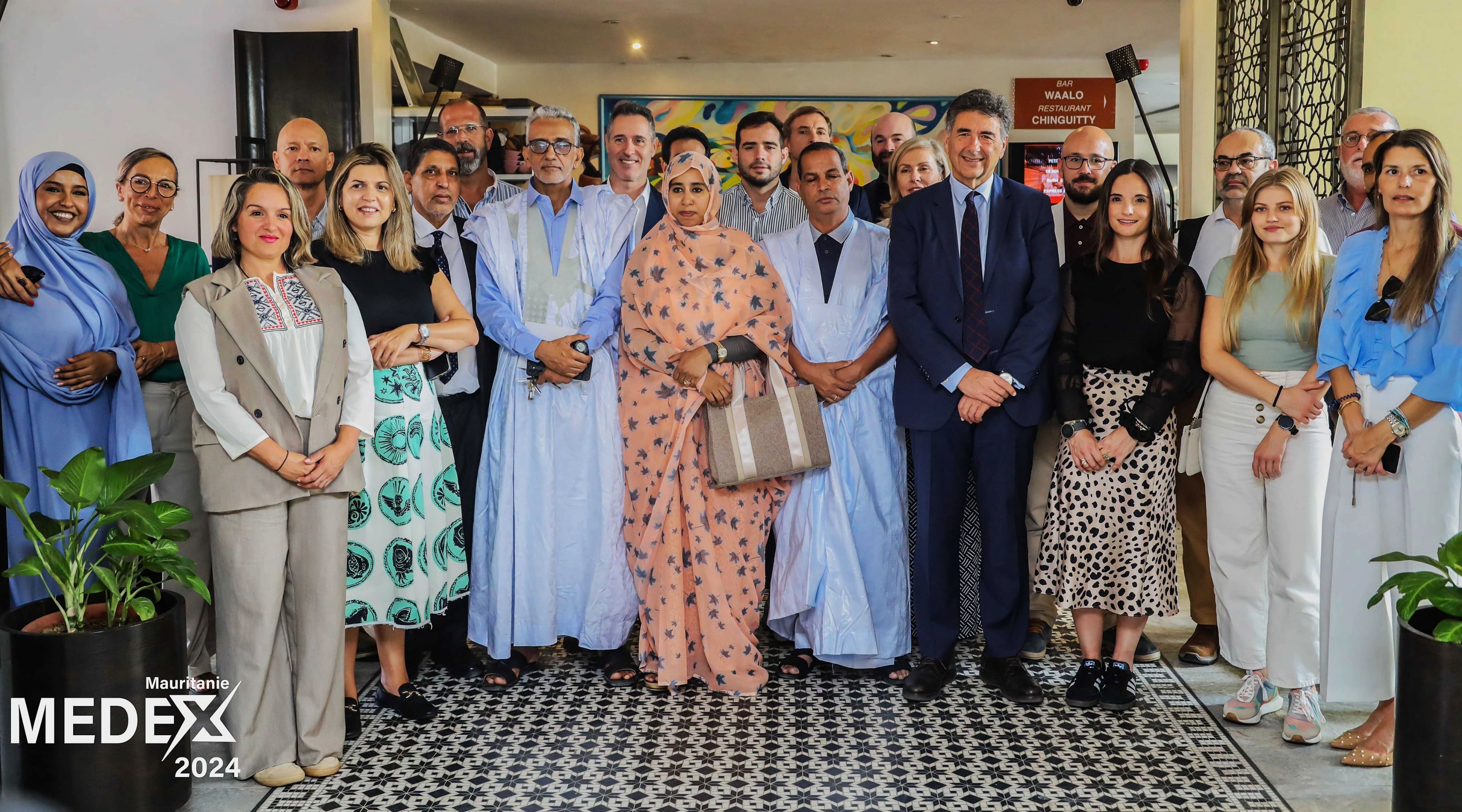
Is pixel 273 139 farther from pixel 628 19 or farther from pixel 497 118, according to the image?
pixel 628 19

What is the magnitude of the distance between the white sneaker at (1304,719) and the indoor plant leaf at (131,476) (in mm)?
3209

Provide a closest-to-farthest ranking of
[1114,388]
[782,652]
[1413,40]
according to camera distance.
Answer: [1114,388], [782,652], [1413,40]

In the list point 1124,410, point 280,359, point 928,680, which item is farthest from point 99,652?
point 1124,410

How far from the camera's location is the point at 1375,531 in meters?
3.03

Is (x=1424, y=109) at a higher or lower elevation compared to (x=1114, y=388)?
higher

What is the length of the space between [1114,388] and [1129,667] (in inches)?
36.1

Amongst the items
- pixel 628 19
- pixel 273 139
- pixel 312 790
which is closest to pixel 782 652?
pixel 312 790

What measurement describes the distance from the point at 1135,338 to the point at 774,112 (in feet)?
26.5

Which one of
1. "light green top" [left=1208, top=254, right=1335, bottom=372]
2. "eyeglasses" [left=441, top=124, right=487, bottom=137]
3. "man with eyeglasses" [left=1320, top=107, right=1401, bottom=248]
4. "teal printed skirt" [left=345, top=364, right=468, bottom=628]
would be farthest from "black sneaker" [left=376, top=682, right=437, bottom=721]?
"man with eyeglasses" [left=1320, top=107, right=1401, bottom=248]

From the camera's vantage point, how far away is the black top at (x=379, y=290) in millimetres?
3389

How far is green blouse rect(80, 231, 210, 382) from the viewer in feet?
12.0

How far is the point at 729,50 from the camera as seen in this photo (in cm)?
1047

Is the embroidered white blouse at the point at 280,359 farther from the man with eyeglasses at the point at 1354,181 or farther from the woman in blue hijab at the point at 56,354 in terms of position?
the man with eyeglasses at the point at 1354,181

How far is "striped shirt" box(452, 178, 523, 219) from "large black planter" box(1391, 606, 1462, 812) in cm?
308
